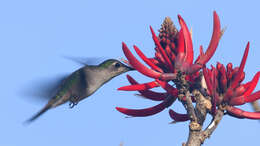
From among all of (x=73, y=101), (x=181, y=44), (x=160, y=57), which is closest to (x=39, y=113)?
(x=73, y=101)

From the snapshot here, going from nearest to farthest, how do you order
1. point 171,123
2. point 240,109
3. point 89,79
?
1. point 240,109
2. point 171,123
3. point 89,79

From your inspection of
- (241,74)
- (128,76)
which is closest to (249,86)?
(241,74)

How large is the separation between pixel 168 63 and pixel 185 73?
211 mm

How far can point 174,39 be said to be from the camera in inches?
117

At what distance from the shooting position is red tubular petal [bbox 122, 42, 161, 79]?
2455 millimetres

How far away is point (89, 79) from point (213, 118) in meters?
2.32

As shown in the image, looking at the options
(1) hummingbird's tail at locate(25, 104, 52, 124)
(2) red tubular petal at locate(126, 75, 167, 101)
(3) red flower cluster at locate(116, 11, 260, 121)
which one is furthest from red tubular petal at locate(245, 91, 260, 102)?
(1) hummingbird's tail at locate(25, 104, 52, 124)

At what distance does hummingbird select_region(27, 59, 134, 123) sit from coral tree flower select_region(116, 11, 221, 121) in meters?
1.51

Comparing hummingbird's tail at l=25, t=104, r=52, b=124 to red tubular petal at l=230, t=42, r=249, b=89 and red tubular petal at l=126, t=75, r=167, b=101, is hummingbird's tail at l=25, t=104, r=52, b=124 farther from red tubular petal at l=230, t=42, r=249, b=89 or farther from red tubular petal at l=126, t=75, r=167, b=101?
red tubular petal at l=230, t=42, r=249, b=89

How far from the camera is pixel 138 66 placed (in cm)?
260

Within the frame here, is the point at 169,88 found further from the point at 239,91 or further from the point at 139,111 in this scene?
the point at 239,91

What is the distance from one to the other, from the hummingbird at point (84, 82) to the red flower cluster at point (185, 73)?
1.64 metres

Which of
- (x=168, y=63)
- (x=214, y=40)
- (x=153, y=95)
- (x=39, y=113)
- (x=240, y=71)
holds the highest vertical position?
(x=214, y=40)

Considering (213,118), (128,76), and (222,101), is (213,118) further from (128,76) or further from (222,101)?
(128,76)
